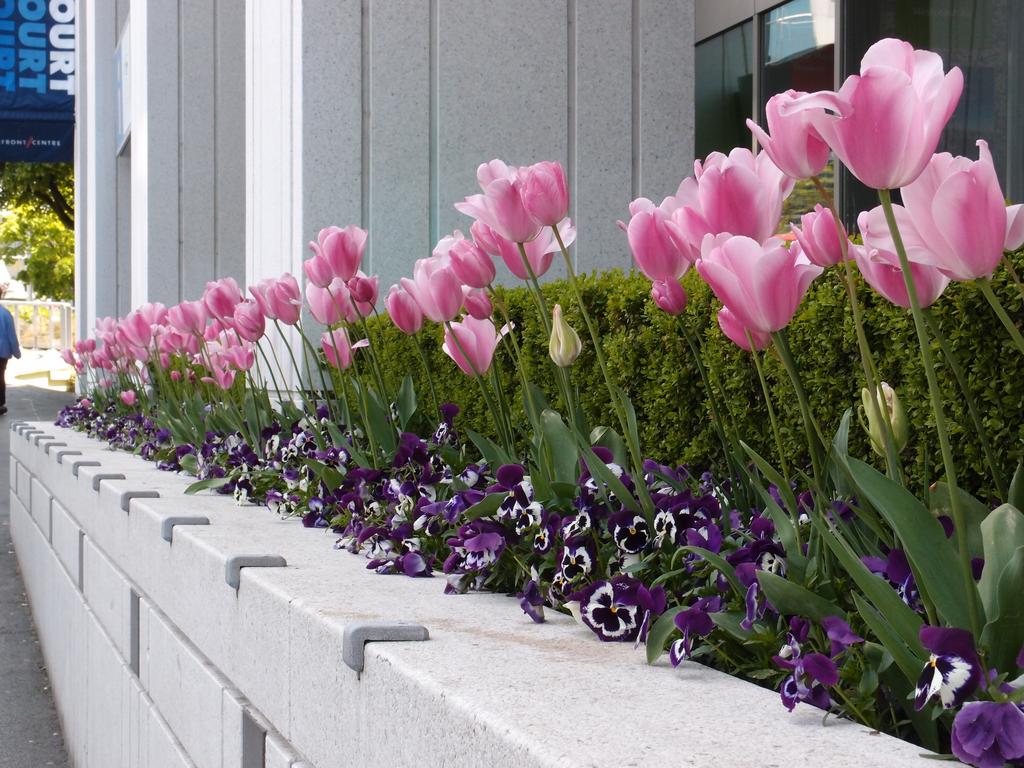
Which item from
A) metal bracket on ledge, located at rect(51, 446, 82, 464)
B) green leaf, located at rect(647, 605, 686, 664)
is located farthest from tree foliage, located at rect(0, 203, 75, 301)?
green leaf, located at rect(647, 605, 686, 664)

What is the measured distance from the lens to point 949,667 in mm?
1135

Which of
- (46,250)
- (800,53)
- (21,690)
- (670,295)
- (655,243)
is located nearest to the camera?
(655,243)

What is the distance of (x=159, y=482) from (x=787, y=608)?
11.2 ft

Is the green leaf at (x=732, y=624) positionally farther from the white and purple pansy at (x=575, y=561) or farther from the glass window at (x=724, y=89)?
the glass window at (x=724, y=89)

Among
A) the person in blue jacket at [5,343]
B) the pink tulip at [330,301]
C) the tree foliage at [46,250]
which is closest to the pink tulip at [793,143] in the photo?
the pink tulip at [330,301]

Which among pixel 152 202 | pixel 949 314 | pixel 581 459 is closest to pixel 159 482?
pixel 581 459

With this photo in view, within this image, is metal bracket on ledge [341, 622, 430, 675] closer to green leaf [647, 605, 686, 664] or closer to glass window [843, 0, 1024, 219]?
green leaf [647, 605, 686, 664]

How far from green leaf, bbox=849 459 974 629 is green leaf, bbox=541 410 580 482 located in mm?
1026

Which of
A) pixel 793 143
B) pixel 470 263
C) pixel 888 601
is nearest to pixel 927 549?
pixel 888 601

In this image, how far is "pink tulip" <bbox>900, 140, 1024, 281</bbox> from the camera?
110 centimetres

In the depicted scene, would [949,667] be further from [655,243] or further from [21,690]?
[21,690]

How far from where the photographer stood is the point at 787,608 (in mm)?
1429

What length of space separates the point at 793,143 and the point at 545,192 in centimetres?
71

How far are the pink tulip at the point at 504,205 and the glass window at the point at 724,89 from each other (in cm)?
661
